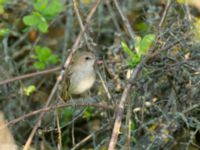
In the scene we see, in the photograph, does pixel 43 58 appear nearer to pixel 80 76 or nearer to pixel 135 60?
pixel 80 76

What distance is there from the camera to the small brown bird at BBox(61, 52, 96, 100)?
596cm

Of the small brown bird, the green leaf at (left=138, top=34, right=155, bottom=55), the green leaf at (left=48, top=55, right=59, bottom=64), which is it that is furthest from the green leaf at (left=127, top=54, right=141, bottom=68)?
the green leaf at (left=48, top=55, right=59, bottom=64)

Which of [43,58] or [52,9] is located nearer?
[52,9]

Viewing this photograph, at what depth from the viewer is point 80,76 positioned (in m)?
6.20

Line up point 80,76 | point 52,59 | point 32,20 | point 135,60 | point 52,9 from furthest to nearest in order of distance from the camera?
point 52,59
point 80,76
point 52,9
point 32,20
point 135,60

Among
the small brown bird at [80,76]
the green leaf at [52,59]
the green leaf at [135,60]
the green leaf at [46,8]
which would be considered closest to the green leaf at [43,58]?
the green leaf at [52,59]

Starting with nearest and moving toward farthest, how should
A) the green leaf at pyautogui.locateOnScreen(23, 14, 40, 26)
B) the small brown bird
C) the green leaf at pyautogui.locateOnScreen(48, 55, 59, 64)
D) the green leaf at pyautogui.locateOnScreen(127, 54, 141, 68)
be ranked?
the green leaf at pyautogui.locateOnScreen(127, 54, 141, 68) < the green leaf at pyautogui.locateOnScreen(23, 14, 40, 26) < the small brown bird < the green leaf at pyautogui.locateOnScreen(48, 55, 59, 64)

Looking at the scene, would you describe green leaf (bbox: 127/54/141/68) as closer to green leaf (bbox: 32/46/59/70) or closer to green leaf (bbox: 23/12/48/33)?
green leaf (bbox: 23/12/48/33)

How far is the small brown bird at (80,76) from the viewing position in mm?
5961

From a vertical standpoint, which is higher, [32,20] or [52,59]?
[32,20]

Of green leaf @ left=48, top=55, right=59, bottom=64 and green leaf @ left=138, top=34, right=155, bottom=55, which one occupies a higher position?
Result: green leaf @ left=138, top=34, right=155, bottom=55

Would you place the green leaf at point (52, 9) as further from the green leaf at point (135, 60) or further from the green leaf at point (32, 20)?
the green leaf at point (135, 60)

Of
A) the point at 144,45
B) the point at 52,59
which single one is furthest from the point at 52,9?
the point at 144,45

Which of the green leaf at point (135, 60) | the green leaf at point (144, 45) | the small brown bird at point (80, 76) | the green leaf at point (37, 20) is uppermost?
the green leaf at point (37, 20)
